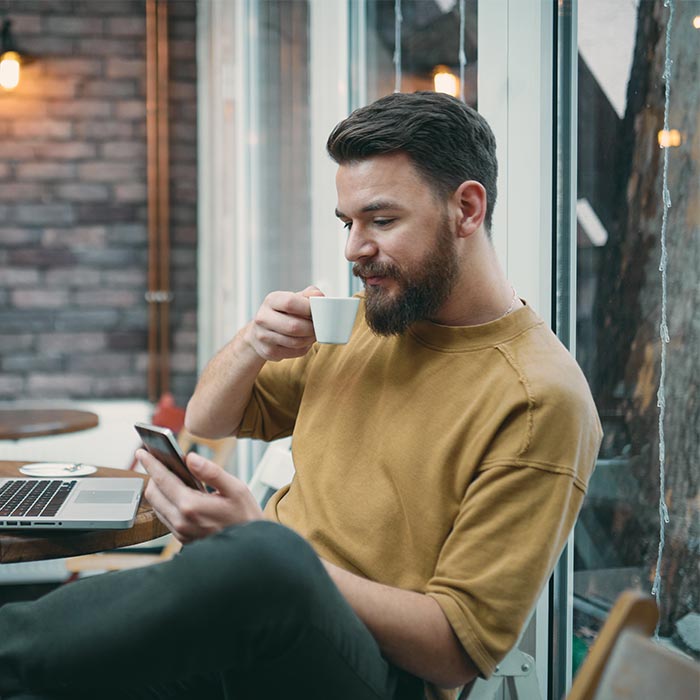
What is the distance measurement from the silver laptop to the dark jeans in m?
0.21

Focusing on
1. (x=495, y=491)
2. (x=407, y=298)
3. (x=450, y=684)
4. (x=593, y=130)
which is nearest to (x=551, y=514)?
(x=495, y=491)

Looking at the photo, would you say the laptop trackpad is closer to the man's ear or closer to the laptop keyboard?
the laptop keyboard

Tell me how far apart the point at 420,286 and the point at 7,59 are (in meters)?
3.31

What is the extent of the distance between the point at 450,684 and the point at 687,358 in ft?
1.41

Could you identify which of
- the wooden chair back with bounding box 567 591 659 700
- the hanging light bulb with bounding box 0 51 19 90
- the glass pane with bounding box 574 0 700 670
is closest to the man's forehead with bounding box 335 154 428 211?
the glass pane with bounding box 574 0 700 670

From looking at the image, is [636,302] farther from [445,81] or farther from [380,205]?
[445,81]

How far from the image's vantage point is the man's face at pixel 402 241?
1125mm

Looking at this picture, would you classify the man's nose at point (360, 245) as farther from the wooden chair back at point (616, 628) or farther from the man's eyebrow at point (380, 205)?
the wooden chair back at point (616, 628)

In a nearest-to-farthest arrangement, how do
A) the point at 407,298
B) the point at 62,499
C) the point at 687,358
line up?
the point at 687,358 < the point at 407,298 < the point at 62,499

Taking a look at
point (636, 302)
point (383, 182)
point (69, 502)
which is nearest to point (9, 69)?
point (69, 502)

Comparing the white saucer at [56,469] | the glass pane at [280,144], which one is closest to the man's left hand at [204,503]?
the white saucer at [56,469]

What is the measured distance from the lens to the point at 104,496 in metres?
1.30

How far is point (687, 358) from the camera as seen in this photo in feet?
3.09

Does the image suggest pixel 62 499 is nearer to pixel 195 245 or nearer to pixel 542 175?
pixel 542 175
